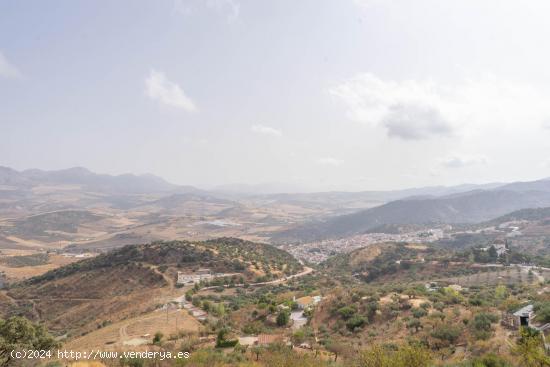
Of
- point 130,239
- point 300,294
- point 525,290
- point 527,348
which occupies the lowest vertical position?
point 130,239

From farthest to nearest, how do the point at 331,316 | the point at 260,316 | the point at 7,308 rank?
the point at 7,308 < the point at 260,316 < the point at 331,316

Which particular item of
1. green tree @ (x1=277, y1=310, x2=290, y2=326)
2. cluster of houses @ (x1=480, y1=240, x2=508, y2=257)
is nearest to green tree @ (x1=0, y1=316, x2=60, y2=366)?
green tree @ (x1=277, y1=310, x2=290, y2=326)

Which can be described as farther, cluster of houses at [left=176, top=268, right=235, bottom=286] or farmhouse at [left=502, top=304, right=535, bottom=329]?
cluster of houses at [left=176, top=268, right=235, bottom=286]

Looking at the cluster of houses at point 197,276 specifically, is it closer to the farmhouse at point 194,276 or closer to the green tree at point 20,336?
the farmhouse at point 194,276

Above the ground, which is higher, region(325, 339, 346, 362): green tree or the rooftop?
the rooftop

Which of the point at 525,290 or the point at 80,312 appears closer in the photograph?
the point at 525,290

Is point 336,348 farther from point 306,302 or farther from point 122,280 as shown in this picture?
point 122,280

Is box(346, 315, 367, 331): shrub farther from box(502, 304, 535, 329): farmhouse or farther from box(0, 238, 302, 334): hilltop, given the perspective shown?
box(0, 238, 302, 334): hilltop

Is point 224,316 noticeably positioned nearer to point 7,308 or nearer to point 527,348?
point 527,348

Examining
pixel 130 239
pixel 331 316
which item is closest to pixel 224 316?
pixel 331 316

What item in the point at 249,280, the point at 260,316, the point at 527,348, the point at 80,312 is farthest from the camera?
the point at 249,280

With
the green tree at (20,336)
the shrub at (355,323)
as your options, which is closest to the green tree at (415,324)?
the shrub at (355,323)
